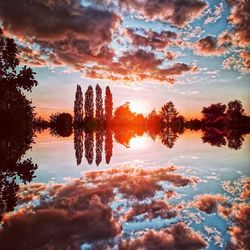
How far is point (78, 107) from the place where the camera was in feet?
260

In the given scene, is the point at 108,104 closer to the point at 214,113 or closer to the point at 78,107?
the point at 78,107

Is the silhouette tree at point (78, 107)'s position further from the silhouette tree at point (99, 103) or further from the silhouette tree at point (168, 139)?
the silhouette tree at point (168, 139)

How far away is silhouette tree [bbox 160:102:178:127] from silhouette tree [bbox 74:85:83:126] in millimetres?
59994

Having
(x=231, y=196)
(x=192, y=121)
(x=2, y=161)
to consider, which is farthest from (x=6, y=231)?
(x=192, y=121)

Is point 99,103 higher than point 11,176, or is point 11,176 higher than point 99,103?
point 99,103

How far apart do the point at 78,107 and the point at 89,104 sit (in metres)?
2.67

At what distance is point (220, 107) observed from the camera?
4845 inches

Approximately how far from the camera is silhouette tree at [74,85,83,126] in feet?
255

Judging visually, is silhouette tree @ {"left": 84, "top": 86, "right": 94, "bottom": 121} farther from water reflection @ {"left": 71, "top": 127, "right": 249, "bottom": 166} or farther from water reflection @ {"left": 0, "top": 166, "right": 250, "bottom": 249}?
water reflection @ {"left": 0, "top": 166, "right": 250, "bottom": 249}

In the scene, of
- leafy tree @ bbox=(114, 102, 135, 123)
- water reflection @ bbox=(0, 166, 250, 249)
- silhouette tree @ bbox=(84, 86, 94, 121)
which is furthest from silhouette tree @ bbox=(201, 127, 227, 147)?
leafy tree @ bbox=(114, 102, 135, 123)

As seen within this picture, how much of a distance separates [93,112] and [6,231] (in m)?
73.9

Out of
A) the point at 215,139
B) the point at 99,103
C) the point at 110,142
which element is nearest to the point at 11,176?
the point at 110,142

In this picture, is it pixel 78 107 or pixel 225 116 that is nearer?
pixel 78 107

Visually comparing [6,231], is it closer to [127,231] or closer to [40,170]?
[127,231]
